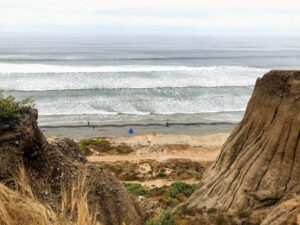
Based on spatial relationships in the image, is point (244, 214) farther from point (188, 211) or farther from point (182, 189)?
point (182, 189)

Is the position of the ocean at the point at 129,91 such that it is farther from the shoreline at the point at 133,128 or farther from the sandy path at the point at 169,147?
the sandy path at the point at 169,147

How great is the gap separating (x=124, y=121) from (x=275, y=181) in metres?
25.2

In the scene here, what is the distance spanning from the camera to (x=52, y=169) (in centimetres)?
795

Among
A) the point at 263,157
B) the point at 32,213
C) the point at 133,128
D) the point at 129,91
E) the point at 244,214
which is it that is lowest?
the point at 133,128

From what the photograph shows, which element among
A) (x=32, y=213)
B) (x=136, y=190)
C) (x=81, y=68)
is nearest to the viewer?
(x=32, y=213)

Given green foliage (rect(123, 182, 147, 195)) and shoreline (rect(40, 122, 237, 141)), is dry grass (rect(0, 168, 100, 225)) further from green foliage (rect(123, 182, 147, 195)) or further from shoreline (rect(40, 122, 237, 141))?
shoreline (rect(40, 122, 237, 141))

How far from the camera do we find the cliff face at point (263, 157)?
903 cm

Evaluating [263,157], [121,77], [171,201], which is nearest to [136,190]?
[171,201]

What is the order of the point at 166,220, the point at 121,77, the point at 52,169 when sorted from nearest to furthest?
the point at 52,169 < the point at 166,220 < the point at 121,77

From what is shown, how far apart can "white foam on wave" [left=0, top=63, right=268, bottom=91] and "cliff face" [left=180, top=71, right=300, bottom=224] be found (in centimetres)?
3761

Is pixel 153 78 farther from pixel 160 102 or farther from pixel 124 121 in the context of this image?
pixel 124 121

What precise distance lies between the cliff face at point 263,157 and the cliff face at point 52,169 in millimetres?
3605

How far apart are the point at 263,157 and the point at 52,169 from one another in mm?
7513

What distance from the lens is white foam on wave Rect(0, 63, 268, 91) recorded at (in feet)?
158
